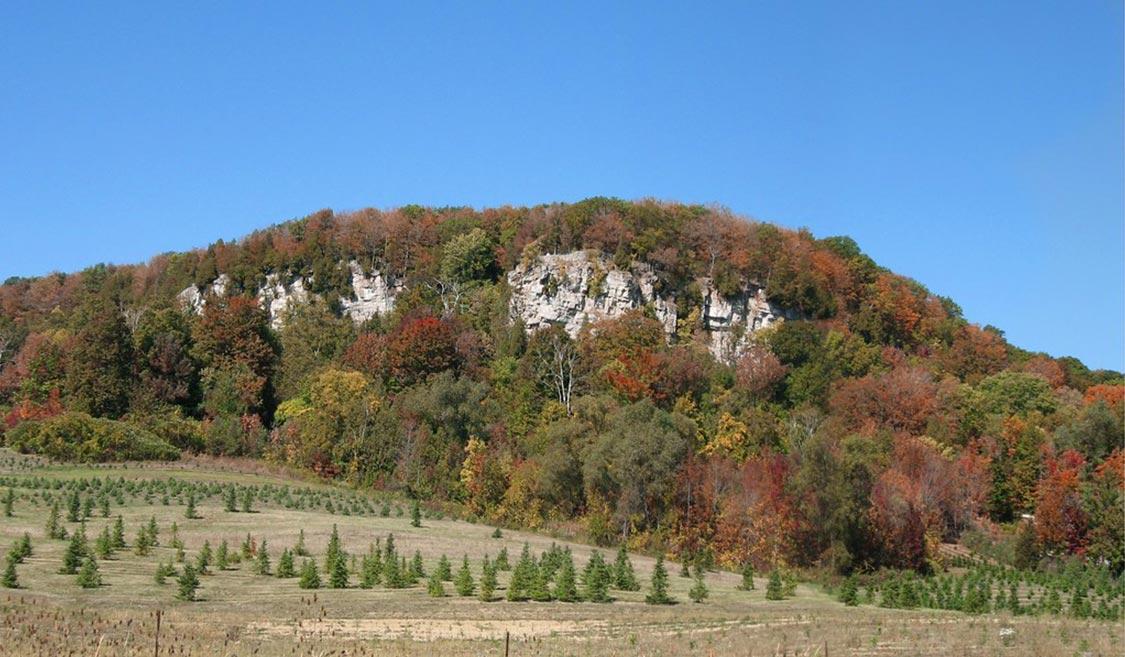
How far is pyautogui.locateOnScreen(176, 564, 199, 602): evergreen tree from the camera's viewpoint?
31266 mm

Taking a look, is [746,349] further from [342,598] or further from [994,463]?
[342,598]

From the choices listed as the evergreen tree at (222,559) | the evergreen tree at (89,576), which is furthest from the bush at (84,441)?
the evergreen tree at (89,576)

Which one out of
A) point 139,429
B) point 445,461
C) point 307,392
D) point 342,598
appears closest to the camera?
point 342,598

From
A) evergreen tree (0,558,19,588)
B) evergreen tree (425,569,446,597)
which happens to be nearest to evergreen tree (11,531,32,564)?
evergreen tree (0,558,19,588)

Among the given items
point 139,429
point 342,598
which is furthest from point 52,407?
point 342,598

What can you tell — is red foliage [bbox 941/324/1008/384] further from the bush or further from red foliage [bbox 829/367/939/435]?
the bush

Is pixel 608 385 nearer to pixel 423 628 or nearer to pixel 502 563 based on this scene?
pixel 502 563

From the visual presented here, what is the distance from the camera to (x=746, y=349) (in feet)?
287

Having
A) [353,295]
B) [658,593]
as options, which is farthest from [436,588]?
[353,295]

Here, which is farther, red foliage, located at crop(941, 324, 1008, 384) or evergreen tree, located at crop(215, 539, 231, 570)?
red foliage, located at crop(941, 324, 1008, 384)

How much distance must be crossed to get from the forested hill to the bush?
0.59 ft

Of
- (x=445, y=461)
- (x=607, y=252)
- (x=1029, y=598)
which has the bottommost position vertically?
(x=1029, y=598)

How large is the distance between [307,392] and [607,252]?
26.3 m

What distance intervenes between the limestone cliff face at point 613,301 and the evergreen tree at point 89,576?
59.4 meters
